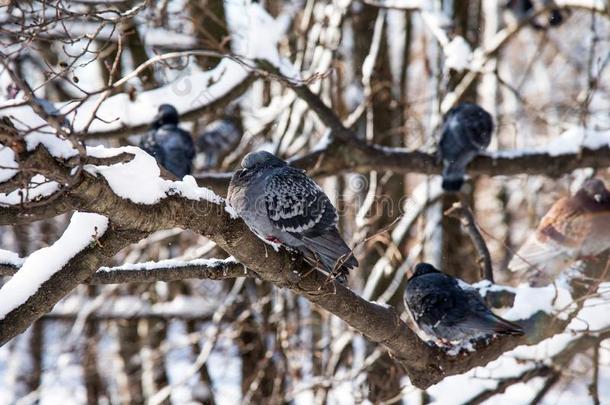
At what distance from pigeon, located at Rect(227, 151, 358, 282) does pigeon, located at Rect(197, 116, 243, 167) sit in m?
4.90

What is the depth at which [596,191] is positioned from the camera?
20.6 ft

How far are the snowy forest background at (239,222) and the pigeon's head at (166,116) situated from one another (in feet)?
0.19

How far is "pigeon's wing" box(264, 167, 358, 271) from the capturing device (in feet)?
12.4

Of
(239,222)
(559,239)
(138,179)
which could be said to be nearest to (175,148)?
(559,239)

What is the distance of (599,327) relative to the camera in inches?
185

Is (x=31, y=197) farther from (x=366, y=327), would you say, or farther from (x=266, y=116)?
(x=266, y=116)

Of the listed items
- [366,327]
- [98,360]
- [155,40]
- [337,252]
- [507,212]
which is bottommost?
[98,360]

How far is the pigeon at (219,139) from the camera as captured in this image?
29.4 feet

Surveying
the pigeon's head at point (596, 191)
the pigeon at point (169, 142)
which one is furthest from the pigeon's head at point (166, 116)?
the pigeon's head at point (596, 191)

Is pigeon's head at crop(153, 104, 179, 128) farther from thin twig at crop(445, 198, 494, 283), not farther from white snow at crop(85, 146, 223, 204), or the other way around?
white snow at crop(85, 146, 223, 204)

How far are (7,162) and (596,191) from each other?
16.6ft

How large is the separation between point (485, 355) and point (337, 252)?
1.13m

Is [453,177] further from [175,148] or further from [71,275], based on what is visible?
[71,275]

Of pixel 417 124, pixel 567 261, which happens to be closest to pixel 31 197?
pixel 567 261
